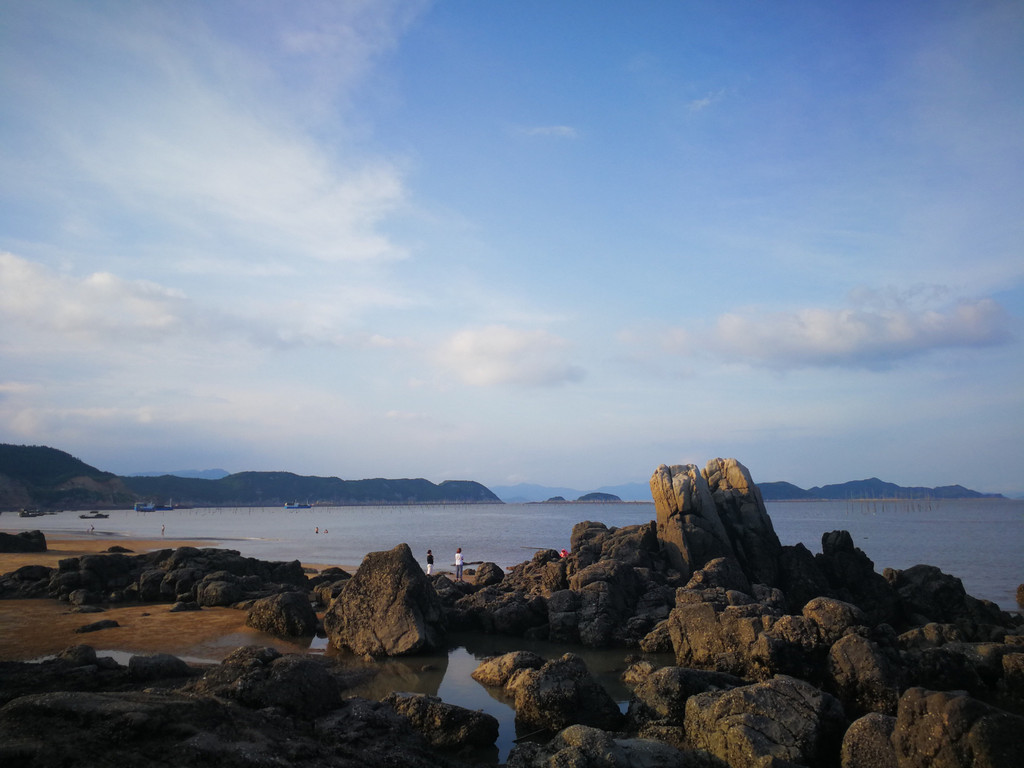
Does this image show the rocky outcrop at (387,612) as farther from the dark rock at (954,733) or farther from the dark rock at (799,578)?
the dark rock at (799,578)

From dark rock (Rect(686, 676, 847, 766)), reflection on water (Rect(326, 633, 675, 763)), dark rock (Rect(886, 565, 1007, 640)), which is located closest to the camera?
dark rock (Rect(686, 676, 847, 766))

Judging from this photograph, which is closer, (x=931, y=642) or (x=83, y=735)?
(x=83, y=735)

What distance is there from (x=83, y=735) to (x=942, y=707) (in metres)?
11.1

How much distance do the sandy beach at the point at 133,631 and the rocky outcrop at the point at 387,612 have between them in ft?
5.16

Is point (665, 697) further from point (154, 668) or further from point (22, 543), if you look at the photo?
point (22, 543)

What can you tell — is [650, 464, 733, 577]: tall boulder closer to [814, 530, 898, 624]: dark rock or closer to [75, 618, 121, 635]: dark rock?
[814, 530, 898, 624]: dark rock

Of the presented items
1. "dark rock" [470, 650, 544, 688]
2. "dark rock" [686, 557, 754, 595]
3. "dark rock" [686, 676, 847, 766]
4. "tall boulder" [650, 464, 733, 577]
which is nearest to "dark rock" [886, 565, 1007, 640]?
"dark rock" [686, 557, 754, 595]

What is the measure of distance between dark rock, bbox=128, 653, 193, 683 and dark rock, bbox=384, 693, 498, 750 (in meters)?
4.97

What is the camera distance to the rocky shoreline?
8.21 metres

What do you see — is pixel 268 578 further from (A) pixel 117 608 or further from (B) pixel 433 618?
(B) pixel 433 618

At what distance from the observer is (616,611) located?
2214cm

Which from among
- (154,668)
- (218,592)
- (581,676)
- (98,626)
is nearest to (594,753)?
(581,676)

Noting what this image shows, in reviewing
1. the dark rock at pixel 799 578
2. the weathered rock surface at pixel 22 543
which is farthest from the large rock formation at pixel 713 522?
the weathered rock surface at pixel 22 543

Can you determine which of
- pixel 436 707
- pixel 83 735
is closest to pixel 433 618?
pixel 436 707
